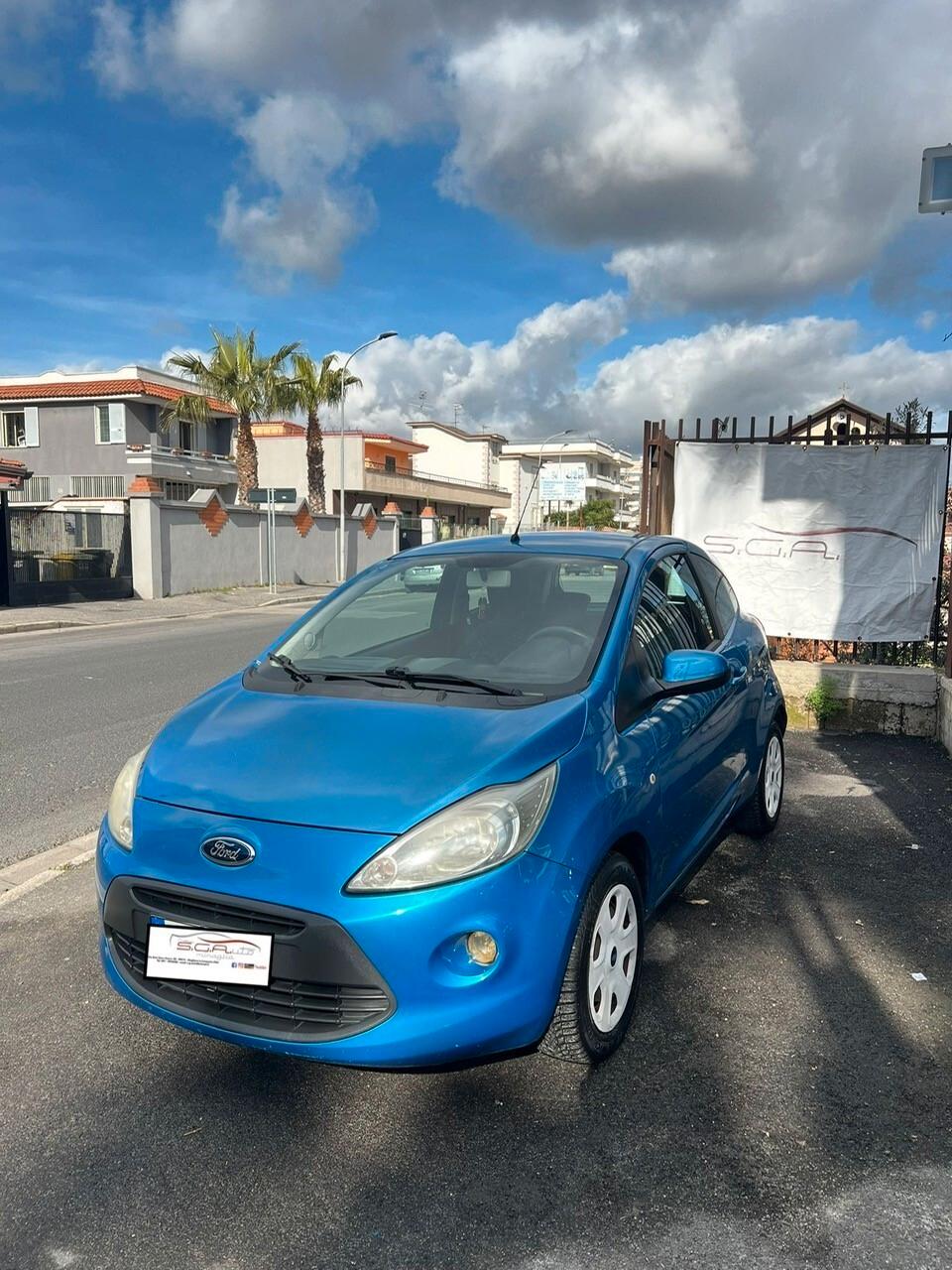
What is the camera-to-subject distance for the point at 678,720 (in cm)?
344

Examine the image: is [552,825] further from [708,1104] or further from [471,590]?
[471,590]

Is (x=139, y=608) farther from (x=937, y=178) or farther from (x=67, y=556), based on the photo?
(x=937, y=178)

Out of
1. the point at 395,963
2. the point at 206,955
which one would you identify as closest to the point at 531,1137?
the point at 395,963

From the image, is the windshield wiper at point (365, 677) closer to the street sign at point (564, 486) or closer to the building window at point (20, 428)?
the building window at point (20, 428)

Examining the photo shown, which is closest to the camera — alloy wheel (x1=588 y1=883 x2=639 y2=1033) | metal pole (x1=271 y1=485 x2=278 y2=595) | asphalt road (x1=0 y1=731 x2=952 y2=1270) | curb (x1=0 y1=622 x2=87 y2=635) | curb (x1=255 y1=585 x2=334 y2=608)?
asphalt road (x1=0 y1=731 x2=952 y2=1270)

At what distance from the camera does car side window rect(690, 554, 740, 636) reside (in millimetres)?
4621

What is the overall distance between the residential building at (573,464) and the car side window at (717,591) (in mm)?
69266

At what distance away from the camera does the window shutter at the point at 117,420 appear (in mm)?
37219

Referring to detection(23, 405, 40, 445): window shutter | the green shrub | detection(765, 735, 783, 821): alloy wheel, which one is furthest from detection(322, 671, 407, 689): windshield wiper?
detection(23, 405, 40, 445): window shutter

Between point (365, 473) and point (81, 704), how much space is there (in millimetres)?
43110

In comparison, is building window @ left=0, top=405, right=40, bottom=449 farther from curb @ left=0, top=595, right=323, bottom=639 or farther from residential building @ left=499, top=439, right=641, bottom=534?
residential building @ left=499, top=439, right=641, bottom=534

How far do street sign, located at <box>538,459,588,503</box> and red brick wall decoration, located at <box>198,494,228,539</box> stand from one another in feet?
187

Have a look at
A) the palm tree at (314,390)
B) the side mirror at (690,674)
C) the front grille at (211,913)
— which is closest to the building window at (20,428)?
the palm tree at (314,390)

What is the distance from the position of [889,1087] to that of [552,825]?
130cm
